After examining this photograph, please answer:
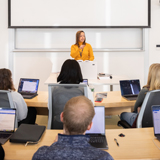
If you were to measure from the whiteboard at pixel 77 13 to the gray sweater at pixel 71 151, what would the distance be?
5030 millimetres

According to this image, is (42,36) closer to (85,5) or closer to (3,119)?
(85,5)

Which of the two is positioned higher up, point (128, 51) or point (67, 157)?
point (128, 51)

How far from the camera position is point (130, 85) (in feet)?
10.9

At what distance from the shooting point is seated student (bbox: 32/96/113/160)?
0.98 meters

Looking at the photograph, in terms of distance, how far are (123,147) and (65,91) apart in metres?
1.00

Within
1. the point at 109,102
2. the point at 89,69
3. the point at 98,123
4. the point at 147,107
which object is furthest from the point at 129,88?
the point at 98,123

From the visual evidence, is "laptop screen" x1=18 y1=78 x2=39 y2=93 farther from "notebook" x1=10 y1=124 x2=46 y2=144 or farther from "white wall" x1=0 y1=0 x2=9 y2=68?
"white wall" x1=0 y1=0 x2=9 y2=68

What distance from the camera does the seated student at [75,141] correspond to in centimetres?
98

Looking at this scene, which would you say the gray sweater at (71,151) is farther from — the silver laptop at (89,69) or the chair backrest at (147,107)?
the silver laptop at (89,69)

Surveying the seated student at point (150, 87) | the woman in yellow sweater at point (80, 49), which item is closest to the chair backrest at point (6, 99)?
the seated student at point (150, 87)

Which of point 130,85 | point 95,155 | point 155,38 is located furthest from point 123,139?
point 155,38

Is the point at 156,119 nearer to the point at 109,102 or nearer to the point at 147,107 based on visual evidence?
the point at 147,107

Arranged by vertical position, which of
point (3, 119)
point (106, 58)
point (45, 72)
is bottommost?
point (3, 119)

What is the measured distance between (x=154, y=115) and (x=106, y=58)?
14.4ft
